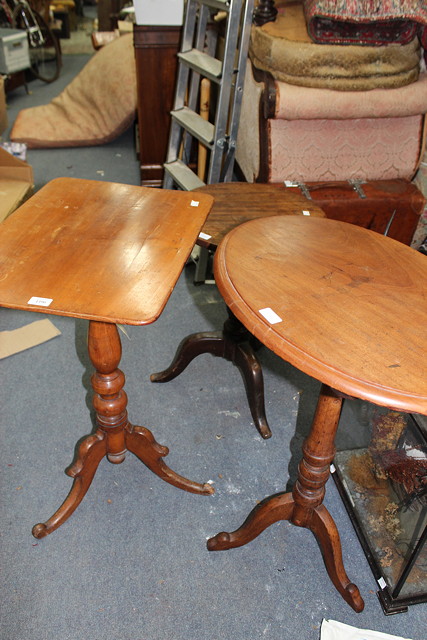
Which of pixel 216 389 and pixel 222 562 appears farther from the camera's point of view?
pixel 216 389

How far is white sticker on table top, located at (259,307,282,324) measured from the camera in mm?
1001

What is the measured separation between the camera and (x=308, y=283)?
3.71ft

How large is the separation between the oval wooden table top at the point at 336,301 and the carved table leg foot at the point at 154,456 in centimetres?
69

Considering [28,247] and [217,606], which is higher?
[28,247]

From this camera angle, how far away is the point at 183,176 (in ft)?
8.96

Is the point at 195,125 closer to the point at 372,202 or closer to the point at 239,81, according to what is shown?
the point at 239,81

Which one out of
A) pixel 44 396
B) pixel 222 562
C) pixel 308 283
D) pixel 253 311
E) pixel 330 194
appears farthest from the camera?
pixel 330 194

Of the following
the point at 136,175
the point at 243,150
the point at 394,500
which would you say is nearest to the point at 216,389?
the point at 394,500

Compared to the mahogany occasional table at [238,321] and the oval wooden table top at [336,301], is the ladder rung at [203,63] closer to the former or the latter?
the mahogany occasional table at [238,321]

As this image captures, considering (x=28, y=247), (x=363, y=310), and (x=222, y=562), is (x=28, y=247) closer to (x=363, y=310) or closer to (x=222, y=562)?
(x=363, y=310)

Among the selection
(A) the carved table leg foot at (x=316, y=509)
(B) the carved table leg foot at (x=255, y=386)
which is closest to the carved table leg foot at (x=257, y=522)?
(A) the carved table leg foot at (x=316, y=509)

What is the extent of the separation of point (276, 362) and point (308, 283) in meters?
1.13

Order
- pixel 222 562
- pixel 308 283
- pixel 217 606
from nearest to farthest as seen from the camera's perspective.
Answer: pixel 308 283 → pixel 217 606 → pixel 222 562

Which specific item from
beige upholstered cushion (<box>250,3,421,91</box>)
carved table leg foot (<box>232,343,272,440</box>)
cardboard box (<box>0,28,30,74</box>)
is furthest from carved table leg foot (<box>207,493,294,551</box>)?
cardboard box (<box>0,28,30,74</box>)
